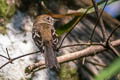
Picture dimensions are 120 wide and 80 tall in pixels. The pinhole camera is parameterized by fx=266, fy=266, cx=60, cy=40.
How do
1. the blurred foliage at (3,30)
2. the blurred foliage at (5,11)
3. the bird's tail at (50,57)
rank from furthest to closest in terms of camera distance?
the blurred foliage at (5,11), the blurred foliage at (3,30), the bird's tail at (50,57)

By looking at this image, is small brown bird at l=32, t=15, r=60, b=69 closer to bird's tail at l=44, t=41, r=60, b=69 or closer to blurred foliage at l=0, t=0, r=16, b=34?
bird's tail at l=44, t=41, r=60, b=69

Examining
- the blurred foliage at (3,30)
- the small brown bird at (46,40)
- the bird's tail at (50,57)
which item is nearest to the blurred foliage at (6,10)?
the blurred foliage at (3,30)

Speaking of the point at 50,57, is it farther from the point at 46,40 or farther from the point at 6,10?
the point at 6,10

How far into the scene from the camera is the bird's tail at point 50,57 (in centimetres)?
252

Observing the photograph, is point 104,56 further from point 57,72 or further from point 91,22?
point 57,72

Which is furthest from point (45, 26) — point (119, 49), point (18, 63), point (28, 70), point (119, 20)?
point (119, 20)

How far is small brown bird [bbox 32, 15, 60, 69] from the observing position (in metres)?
2.57

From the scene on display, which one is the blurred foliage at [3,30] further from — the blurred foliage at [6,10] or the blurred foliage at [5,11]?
the blurred foliage at [6,10]

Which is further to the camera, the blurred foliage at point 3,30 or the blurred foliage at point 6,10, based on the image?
the blurred foliage at point 6,10

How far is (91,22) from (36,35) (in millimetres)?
1725

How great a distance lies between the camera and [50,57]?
264cm

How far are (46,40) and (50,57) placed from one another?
17.2 inches

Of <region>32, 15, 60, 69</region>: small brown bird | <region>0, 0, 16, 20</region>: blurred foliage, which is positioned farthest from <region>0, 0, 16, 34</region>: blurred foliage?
<region>32, 15, 60, 69</region>: small brown bird

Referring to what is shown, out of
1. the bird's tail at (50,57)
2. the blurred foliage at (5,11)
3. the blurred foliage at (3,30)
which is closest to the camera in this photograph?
the bird's tail at (50,57)
